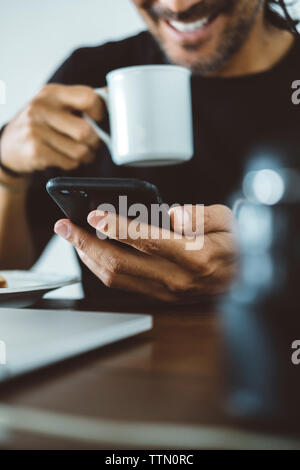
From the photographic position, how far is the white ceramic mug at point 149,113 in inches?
24.2

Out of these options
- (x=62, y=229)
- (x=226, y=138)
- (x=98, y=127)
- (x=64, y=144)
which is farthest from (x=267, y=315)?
(x=226, y=138)

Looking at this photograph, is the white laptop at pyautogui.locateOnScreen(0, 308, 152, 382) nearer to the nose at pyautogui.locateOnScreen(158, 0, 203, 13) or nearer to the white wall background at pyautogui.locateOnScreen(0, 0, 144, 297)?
the nose at pyautogui.locateOnScreen(158, 0, 203, 13)

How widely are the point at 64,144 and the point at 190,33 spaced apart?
1.43 feet

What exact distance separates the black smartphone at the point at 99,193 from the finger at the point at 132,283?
0.38 ft

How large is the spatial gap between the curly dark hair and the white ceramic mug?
0.52m

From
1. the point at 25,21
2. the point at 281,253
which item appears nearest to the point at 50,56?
the point at 25,21

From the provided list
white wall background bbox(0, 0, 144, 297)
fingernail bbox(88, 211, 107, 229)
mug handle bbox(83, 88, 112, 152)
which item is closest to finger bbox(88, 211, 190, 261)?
fingernail bbox(88, 211, 107, 229)

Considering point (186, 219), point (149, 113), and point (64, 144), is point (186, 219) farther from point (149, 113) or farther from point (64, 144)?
point (64, 144)

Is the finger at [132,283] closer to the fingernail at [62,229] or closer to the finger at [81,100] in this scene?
the fingernail at [62,229]

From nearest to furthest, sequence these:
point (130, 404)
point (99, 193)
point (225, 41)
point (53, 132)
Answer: point (130, 404) → point (99, 193) → point (53, 132) → point (225, 41)

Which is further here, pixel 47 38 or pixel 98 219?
pixel 47 38

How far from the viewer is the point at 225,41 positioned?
1.06m

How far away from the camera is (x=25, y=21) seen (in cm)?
183

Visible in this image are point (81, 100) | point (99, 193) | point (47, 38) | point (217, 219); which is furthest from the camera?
point (47, 38)
